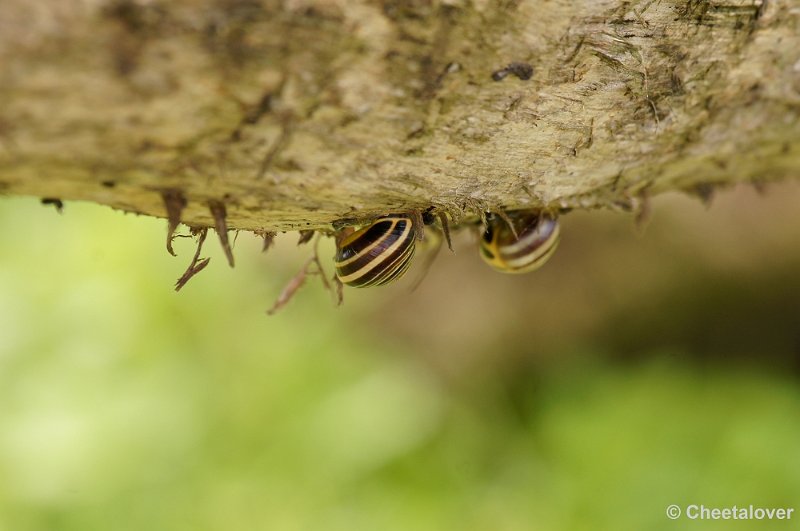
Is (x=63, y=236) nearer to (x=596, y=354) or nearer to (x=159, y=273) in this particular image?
(x=159, y=273)

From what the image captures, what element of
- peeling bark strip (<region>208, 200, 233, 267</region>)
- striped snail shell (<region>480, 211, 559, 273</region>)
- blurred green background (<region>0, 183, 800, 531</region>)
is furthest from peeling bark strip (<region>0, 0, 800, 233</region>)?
blurred green background (<region>0, 183, 800, 531</region>)

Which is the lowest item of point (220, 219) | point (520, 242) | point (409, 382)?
point (409, 382)

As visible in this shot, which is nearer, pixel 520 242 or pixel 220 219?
pixel 220 219

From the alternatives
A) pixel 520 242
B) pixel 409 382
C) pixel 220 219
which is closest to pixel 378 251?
pixel 220 219

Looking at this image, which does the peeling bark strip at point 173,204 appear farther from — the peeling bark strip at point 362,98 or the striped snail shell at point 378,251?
the striped snail shell at point 378,251

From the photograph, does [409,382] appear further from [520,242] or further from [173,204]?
[173,204]

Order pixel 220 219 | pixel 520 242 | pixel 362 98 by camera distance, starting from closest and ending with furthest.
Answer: pixel 362 98
pixel 220 219
pixel 520 242

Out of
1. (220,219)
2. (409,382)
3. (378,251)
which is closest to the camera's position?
(220,219)
